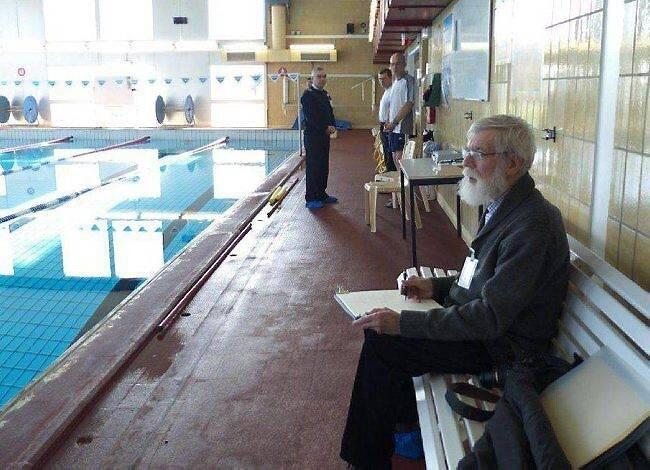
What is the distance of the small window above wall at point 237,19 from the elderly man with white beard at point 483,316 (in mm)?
16020

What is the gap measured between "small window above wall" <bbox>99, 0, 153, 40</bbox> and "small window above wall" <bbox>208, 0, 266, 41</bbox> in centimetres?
172

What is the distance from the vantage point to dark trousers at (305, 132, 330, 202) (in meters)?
6.09

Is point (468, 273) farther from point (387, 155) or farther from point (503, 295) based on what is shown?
point (387, 155)

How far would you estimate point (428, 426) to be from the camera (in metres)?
1.55

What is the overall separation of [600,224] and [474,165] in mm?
475

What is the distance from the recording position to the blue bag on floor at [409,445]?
78.4 inches

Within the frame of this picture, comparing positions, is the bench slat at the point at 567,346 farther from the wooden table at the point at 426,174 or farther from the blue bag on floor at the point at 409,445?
the wooden table at the point at 426,174

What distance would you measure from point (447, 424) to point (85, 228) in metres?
5.34

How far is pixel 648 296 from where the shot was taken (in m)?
1.42

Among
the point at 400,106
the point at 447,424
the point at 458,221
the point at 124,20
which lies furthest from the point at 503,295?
the point at 124,20

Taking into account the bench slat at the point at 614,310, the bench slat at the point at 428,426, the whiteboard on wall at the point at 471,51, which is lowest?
the bench slat at the point at 428,426

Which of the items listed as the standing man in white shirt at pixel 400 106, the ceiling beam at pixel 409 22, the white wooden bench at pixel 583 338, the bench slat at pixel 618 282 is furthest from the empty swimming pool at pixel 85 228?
the ceiling beam at pixel 409 22

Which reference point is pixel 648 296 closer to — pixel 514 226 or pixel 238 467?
pixel 514 226

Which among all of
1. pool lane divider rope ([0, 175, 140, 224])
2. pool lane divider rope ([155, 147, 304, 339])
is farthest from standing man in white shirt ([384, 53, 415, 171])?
pool lane divider rope ([0, 175, 140, 224])
